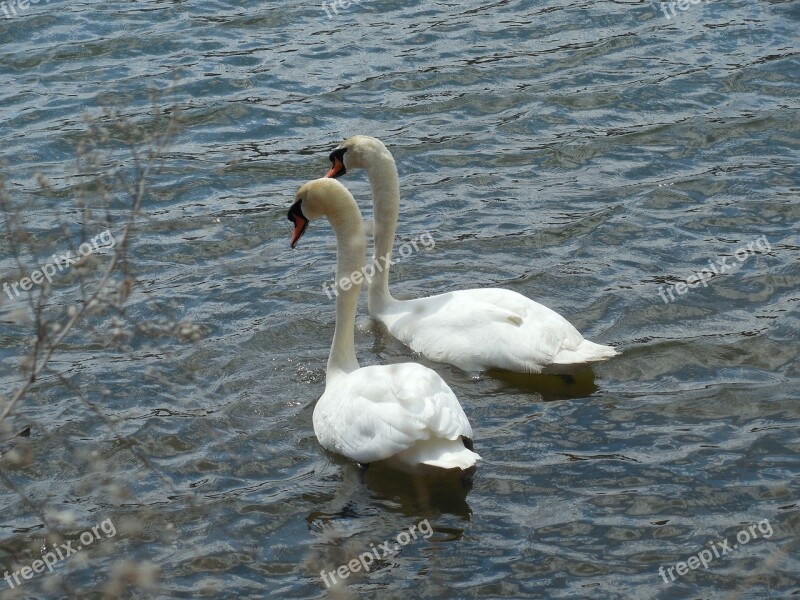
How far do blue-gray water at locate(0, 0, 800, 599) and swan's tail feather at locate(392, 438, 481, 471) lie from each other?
0.25m

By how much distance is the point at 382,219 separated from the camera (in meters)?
8.91

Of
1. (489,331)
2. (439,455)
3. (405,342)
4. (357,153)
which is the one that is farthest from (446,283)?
(439,455)

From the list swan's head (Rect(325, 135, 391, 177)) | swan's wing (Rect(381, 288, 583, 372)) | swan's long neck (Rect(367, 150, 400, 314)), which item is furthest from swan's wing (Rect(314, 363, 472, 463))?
swan's head (Rect(325, 135, 391, 177))

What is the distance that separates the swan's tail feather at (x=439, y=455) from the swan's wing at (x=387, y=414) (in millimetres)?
70

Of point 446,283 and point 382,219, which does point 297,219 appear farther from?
point 446,283

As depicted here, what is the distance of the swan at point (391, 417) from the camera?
20.4 ft

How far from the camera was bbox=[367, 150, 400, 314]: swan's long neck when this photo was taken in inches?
342

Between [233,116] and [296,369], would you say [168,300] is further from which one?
[233,116]

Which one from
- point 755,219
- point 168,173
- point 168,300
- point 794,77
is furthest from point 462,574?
point 794,77

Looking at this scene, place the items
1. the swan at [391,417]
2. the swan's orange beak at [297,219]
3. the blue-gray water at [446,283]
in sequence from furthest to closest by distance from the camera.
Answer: the swan's orange beak at [297,219], the swan at [391,417], the blue-gray water at [446,283]

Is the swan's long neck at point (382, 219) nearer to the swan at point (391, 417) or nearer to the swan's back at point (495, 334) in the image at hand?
Answer: the swan's back at point (495, 334)

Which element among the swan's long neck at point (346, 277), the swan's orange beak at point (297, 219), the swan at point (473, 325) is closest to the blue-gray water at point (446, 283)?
the swan at point (473, 325)

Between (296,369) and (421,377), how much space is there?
5.27 feet

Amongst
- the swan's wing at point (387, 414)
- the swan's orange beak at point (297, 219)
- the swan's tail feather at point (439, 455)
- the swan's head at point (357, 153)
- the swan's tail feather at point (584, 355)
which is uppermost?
the swan's head at point (357, 153)
